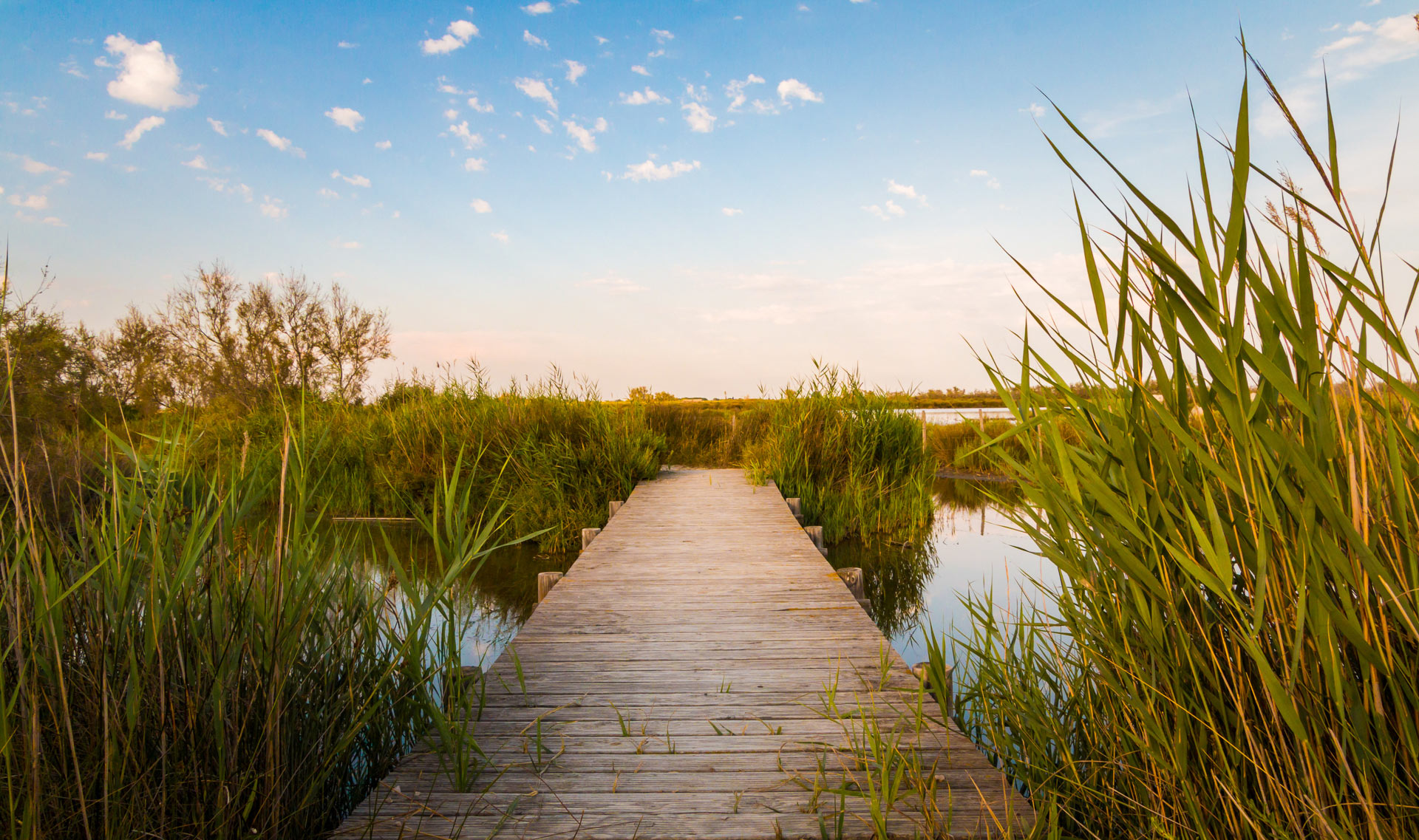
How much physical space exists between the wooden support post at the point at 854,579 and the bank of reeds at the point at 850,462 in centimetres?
341

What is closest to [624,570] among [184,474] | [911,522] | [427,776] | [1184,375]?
[427,776]

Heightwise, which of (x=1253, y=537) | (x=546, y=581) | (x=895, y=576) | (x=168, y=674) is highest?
(x=1253, y=537)

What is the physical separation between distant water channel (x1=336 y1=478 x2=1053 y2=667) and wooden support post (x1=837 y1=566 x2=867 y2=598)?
0.60m

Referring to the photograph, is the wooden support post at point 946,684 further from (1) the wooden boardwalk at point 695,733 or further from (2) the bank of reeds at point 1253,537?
(2) the bank of reeds at point 1253,537

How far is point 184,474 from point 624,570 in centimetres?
297

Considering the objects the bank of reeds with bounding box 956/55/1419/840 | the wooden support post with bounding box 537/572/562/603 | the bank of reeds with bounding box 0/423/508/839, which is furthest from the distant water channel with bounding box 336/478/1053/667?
the bank of reeds with bounding box 956/55/1419/840

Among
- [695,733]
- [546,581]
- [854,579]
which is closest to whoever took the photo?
[695,733]

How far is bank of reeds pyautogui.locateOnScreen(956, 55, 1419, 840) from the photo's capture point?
94cm

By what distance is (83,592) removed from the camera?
1478 millimetres

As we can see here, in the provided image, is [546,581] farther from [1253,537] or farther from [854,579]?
[1253,537]

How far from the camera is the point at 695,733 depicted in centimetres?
214

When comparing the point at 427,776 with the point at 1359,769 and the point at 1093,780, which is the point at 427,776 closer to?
the point at 1093,780

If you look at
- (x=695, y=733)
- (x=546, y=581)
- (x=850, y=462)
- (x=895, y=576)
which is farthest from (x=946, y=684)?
(x=850, y=462)

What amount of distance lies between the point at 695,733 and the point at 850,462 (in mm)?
6337
